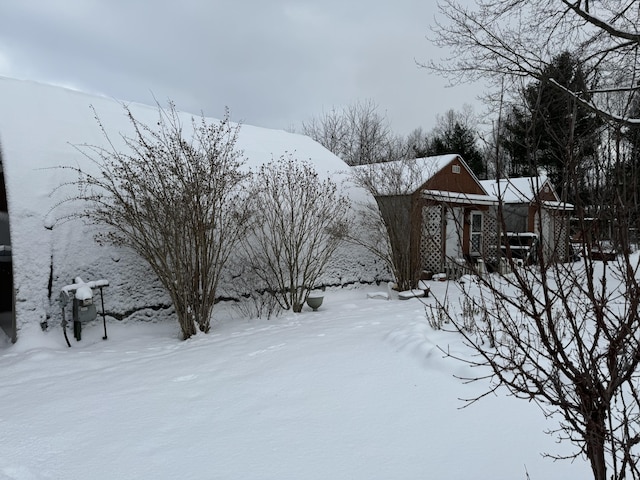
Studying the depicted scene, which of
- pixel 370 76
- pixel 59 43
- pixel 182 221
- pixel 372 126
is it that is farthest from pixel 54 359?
pixel 372 126

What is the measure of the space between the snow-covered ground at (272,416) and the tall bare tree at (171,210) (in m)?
1.34

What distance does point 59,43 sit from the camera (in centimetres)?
711

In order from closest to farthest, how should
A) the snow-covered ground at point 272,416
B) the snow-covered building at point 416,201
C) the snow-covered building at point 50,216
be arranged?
the snow-covered ground at point 272,416
the snow-covered building at point 50,216
the snow-covered building at point 416,201

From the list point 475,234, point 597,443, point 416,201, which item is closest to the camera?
point 597,443

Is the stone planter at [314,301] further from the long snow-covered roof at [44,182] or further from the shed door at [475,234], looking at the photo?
the shed door at [475,234]

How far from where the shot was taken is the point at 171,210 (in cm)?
650

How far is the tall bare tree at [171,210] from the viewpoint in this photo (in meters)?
6.54

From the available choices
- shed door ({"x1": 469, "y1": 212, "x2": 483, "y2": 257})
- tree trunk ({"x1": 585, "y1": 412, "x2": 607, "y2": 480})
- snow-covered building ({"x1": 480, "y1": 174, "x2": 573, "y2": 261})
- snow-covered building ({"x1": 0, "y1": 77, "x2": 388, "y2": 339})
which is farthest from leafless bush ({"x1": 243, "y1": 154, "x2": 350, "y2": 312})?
shed door ({"x1": 469, "y1": 212, "x2": 483, "y2": 257})

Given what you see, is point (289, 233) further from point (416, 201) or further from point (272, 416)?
point (272, 416)

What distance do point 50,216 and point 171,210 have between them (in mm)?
1968

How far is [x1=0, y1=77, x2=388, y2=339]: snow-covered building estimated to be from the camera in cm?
624

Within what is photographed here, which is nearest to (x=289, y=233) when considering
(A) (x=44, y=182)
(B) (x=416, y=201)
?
(B) (x=416, y=201)

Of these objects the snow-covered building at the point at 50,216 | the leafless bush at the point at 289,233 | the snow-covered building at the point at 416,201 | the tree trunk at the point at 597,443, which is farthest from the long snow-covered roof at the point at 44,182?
the tree trunk at the point at 597,443

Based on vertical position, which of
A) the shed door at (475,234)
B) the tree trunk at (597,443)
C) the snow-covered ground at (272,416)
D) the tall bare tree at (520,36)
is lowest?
the snow-covered ground at (272,416)
